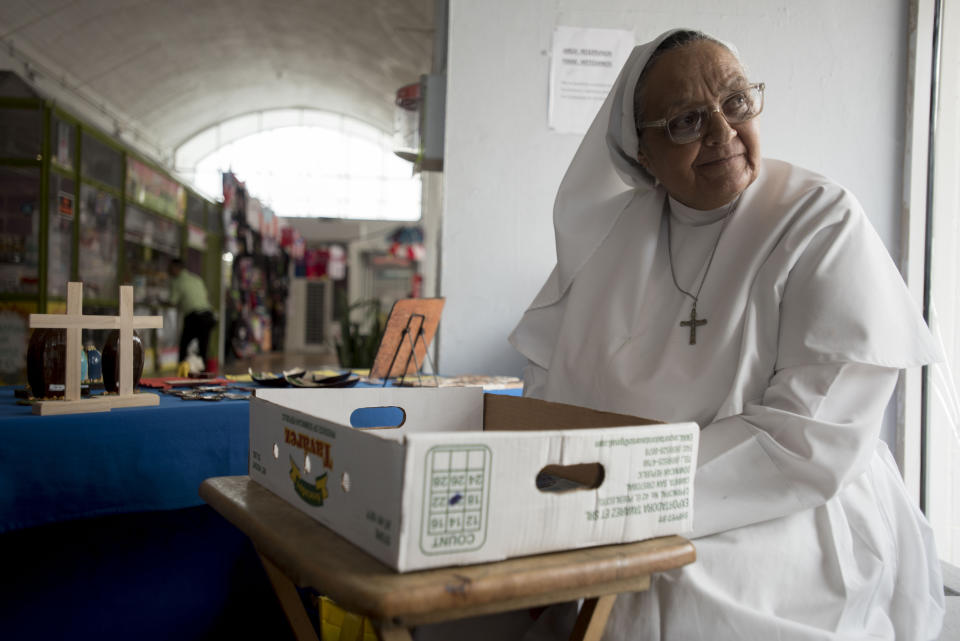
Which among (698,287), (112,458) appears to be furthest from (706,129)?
(112,458)

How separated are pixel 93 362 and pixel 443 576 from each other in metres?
1.60

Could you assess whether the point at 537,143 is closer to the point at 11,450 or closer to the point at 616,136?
the point at 616,136

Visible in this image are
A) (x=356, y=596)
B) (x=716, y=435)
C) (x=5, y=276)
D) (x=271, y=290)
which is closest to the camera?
(x=356, y=596)

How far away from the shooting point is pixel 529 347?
1.71 m

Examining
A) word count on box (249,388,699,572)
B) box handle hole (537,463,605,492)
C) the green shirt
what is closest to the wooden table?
word count on box (249,388,699,572)

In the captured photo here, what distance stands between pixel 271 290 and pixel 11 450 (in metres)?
12.7

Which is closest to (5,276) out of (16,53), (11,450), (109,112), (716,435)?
(16,53)

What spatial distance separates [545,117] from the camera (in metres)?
3.13

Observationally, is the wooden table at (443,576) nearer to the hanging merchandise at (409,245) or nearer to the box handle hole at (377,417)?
the box handle hole at (377,417)

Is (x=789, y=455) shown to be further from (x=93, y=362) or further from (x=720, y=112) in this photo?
(x=93, y=362)

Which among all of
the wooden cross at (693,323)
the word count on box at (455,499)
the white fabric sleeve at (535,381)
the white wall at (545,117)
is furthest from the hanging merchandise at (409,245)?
the word count on box at (455,499)

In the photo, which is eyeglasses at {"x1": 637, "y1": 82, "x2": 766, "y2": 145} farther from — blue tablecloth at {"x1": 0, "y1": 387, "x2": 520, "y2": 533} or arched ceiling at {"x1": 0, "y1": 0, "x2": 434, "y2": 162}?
arched ceiling at {"x1": 0, "y1": 0, "x2": 434, "y2": 162}

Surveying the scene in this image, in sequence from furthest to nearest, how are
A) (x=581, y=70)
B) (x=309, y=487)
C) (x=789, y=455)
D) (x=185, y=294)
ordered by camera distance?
(x=185, y=294) → (x=581, y=70) → (x=789, y=455) → (x=309, y=487)

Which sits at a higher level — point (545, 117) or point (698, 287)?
point (545, 117)
